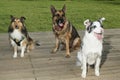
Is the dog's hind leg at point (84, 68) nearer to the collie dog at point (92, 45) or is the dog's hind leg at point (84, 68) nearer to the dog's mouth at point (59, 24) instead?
the collie dog at point (92, 45)

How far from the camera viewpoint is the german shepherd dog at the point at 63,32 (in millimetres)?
Answer: 7476

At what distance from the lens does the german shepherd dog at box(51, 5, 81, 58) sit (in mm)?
7476

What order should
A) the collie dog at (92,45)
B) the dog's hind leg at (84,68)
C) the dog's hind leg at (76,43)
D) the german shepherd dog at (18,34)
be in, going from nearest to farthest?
1. the collie dog at (92,45)
2. the dog's hind leg at (84,68)
3. the german shepherd dog at (18,34)
4. the dog's hind leg at (76,43)

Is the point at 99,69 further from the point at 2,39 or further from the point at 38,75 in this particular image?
the point at 2,39

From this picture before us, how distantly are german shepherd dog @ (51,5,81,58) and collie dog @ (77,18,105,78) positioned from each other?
4.41ft

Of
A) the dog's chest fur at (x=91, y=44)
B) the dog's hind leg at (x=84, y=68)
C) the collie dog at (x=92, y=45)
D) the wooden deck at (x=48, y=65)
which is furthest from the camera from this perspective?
the wooden deck at (x=48, y=65)

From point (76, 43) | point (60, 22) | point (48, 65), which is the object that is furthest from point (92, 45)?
point (76, 43)

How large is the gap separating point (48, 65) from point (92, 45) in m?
1.40

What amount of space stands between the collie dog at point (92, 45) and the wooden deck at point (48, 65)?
276 millimetres

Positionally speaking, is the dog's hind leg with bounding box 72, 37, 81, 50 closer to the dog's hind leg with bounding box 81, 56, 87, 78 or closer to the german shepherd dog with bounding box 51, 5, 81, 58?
the german shepherd dog with bounding box 51, 5, 81, 58

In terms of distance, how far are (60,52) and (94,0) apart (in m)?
17.2

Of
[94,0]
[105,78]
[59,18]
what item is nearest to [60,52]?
[59,18]

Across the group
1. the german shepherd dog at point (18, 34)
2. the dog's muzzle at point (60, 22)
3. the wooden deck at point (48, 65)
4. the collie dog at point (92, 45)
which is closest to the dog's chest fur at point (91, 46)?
the collie dog at point (92, 45)

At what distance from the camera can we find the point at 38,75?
640 cm
